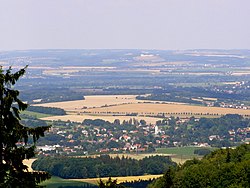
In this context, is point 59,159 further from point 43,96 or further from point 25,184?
point 43,96

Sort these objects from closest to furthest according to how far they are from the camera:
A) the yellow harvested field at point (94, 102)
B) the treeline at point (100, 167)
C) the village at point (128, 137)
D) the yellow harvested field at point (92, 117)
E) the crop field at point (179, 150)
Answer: the treeline at point (100, 167)
the crop field at point (179, 150)
the village at point (128, 137)
the yellow harvested field at point (92, 117)
the yellow harvested field at point (94, 102)

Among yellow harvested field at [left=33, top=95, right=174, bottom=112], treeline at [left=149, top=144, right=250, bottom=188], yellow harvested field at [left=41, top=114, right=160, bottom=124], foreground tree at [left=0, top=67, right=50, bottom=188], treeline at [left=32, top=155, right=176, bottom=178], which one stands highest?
foreground tree at [left=0, top=67, right=50, bottom=188]

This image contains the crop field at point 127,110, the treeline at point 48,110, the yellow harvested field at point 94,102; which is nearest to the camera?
the crop field at point 127,110

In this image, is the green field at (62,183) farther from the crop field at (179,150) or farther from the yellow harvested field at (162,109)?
the yellow harvested field at (162,109)

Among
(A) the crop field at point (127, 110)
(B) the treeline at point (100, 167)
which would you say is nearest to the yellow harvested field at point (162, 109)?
(A) the crop field at point (127, 110)

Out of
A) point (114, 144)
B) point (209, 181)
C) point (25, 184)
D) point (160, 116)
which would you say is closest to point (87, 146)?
point (114, 144)

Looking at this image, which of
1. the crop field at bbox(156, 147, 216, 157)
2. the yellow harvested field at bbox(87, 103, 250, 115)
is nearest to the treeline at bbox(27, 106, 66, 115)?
the yellow harvested field at bbox(87, 103, 250, 115)

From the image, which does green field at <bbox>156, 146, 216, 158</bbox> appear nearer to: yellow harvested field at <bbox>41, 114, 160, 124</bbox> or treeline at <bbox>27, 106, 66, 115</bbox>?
yellow harvested field at <bbox>41, 114, 160, 124</bbox>
